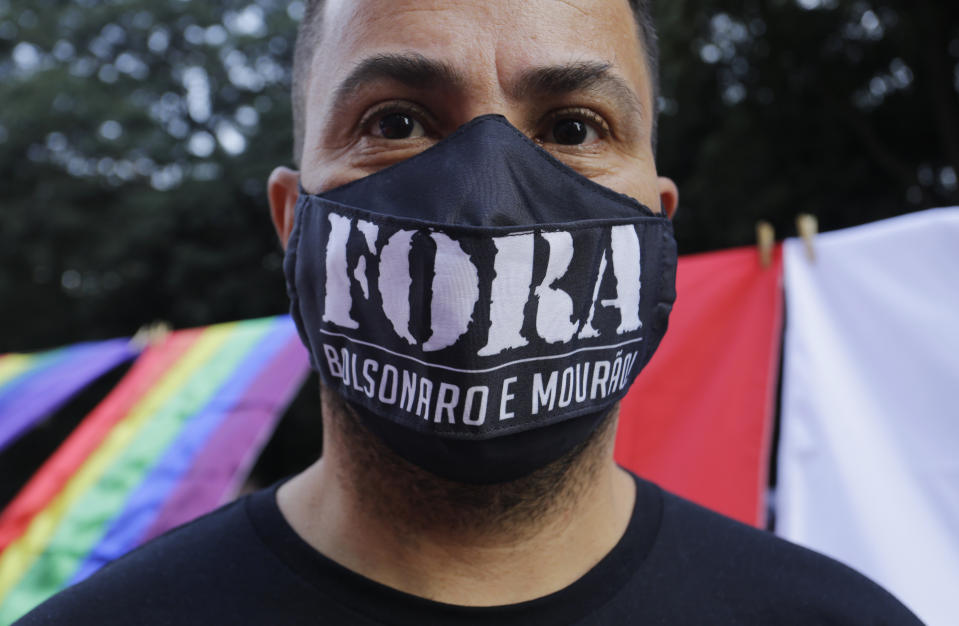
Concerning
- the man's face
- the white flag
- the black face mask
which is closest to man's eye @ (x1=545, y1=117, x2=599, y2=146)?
the man's face

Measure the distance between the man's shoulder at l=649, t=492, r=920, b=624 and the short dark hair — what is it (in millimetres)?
835

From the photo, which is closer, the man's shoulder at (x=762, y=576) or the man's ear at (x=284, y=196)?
the man's shoulder at (x=762, y=576)

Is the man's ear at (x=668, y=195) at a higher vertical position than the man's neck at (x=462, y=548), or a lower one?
higher

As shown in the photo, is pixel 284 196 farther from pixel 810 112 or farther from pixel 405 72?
pixel 810 112

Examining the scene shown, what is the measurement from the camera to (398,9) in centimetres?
138

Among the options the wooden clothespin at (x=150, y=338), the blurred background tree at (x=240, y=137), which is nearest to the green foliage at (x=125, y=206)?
the blurred background tree at (x=240, y=137)

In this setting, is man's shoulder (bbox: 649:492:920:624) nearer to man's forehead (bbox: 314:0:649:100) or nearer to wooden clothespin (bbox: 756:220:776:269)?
man's forehead (bbox: 314:0:649:100)

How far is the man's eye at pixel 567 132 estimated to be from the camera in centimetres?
142

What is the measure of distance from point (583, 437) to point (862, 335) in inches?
57.1

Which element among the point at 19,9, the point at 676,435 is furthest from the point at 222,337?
the point at 19,9

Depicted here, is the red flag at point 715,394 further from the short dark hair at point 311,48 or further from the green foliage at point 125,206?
the green foliage at point 125,206

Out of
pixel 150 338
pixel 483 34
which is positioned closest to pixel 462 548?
pixel 483 34

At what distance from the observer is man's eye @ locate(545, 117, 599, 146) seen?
1417 millimetres

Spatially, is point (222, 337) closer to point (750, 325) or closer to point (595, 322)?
point (750, 325)
